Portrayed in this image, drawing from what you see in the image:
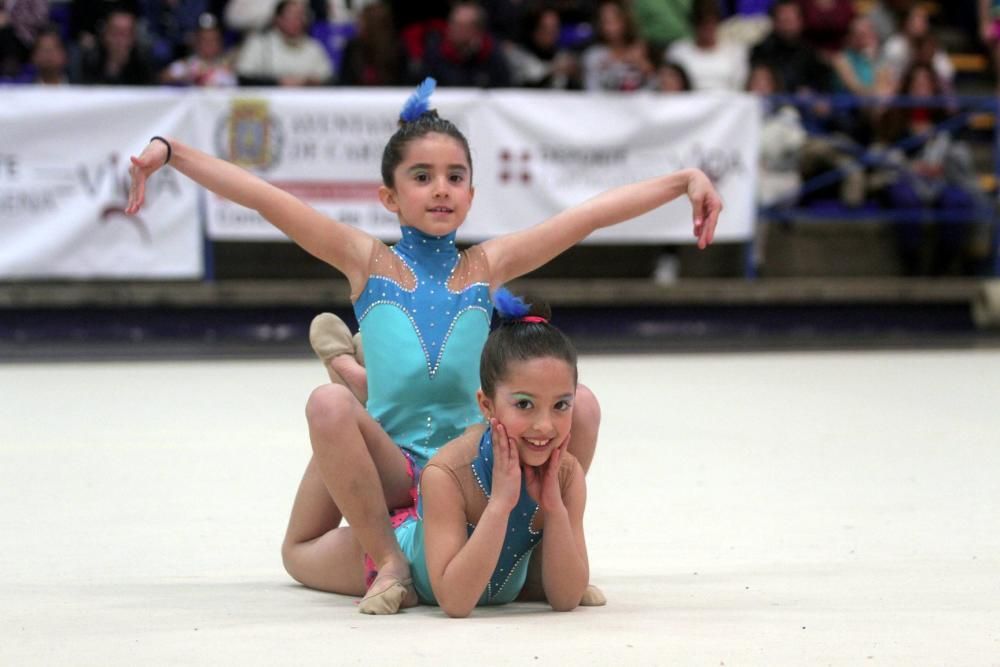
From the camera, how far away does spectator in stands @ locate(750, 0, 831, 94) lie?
9.07 meters

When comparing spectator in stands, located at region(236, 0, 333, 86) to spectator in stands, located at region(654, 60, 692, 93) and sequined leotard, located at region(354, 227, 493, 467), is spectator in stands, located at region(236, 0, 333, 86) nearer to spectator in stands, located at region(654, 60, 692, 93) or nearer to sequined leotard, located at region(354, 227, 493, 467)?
spectator in stands, located at region(654, 60, 692, 93)

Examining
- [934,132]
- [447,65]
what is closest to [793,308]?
[934,132]

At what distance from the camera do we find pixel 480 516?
2.75 m

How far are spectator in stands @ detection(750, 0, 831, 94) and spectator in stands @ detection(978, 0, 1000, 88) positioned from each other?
1.80 metres

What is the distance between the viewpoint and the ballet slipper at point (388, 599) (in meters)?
2.79

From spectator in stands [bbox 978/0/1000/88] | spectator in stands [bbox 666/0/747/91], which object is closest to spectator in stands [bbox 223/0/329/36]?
spectator in stands [bbox 666/0/747/91]

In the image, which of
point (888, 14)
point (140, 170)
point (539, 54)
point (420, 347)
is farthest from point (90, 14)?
point (420, 347)

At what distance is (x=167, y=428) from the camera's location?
5.37m

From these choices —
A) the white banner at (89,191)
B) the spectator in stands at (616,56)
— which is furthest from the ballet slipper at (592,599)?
the spectator in stands at (616,56)

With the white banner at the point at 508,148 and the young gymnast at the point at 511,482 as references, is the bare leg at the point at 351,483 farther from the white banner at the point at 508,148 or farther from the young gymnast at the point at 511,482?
the white banner at the point at 508,148

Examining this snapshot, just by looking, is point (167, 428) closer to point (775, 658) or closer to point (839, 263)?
point (775, 658)

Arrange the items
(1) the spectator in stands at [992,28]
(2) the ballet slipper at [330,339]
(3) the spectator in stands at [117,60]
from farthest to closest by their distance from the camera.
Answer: (1) the spectator in stands at [992,28]
(3) the spectator in stands at [117,60]
(2) the ballet slipper at [330,339]

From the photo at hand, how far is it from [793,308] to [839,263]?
465 mm

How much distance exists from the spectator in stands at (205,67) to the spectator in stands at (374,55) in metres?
0.72
